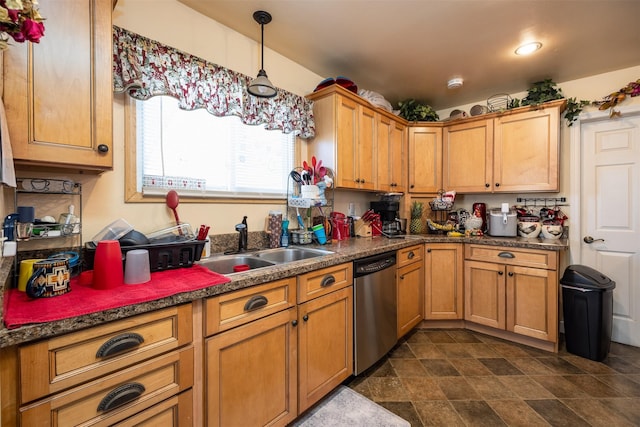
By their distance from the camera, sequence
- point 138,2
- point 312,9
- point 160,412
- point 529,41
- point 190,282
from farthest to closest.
→ point 529,41 < point 312,9 < point 138,2 < point 190,282 < point 160,412

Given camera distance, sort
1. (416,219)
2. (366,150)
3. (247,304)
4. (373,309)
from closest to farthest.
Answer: (247,304) → (373,309) → (366,150) → (416,219)

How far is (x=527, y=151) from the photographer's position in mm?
2723

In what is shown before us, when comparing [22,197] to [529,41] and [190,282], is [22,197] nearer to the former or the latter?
[190,282]

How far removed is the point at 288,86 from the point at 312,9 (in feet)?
2.19

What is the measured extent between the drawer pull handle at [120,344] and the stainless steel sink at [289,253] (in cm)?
102

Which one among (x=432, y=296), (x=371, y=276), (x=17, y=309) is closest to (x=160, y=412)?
(x=17, y=309)

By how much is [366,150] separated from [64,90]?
2.11 m

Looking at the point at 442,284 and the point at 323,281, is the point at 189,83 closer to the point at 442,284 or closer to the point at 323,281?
the point at 323,281

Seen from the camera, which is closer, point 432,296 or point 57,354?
point 57,354

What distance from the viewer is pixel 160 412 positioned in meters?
1.01

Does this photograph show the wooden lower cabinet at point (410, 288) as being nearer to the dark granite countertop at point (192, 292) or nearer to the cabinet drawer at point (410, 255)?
the cabinet drawer at point (410, 255)

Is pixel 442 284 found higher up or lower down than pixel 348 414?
higher up

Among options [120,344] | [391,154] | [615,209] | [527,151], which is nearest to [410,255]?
[391,154]

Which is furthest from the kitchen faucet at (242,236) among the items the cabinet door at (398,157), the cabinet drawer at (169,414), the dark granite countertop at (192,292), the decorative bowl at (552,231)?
the decorative bowl at (552,231)
